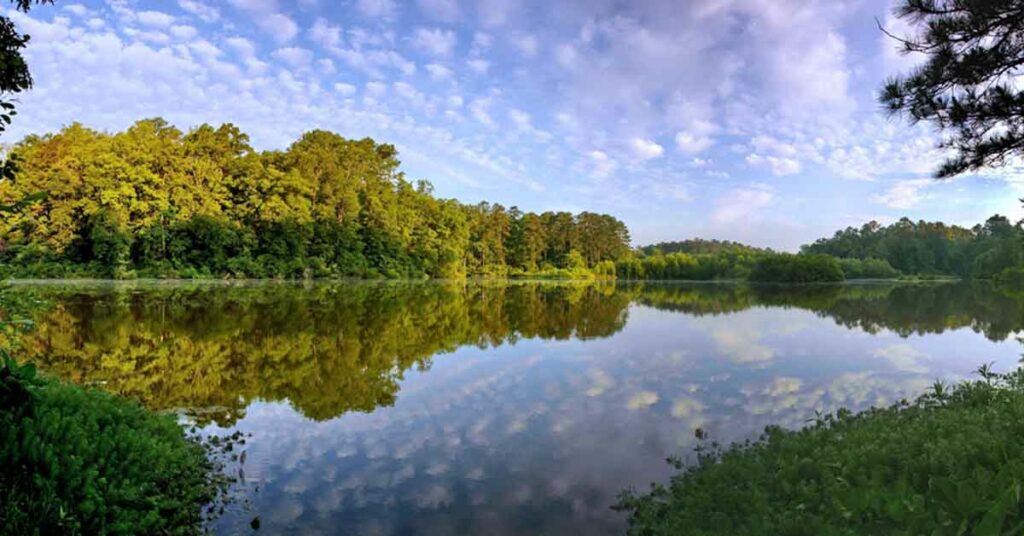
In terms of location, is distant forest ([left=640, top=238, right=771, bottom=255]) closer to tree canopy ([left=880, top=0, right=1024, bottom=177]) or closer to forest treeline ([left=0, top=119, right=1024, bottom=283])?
forest treeline ([left=0, top=119, right=1024, bottom=283])

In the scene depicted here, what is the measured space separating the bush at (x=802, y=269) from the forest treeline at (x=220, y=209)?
38.7m

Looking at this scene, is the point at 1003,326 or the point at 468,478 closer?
the point at 468,478

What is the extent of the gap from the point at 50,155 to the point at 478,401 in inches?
1817

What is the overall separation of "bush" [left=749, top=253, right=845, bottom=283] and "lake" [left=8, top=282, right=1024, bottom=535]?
45760mm

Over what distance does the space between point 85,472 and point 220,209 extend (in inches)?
1685

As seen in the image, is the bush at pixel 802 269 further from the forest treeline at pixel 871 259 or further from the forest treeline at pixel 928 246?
the forest treeline at pixel 928 246

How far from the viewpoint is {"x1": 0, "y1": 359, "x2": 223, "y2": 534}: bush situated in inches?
130

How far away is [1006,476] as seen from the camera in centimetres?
333

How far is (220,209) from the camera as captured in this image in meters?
41.4

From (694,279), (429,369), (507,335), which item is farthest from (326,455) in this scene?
(694,279)

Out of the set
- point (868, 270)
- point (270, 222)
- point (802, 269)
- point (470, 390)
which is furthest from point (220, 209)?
point (868, 270)

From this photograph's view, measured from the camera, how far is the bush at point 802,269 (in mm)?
62250

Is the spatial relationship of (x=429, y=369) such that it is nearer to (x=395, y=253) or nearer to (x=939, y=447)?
(x=939, y=447)

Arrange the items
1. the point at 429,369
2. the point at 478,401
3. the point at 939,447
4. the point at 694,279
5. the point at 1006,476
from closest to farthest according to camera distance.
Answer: the point at 1006,476 → the point at 939,447 → the point at 478,401 → the point at 429,369 → the point at 694,279
